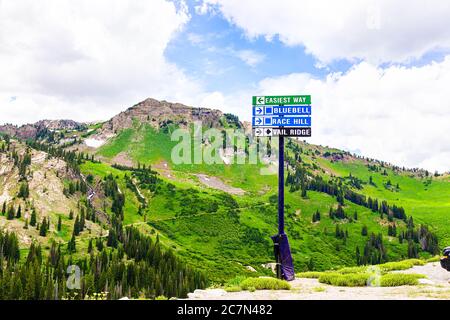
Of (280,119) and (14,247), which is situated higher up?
(280,119)

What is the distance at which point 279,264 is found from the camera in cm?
3042

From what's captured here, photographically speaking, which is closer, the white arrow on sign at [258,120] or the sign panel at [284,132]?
the sign panel at [284,132]

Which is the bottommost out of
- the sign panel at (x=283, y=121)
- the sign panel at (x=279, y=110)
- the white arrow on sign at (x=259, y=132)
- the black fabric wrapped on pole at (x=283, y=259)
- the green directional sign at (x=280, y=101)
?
the black fabric wrapped on pole at (x=283, y=259)

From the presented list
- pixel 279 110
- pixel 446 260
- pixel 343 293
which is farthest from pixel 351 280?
pixel 279 110

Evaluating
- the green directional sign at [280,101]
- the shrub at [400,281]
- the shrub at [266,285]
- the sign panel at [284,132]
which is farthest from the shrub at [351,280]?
the green directional sign at [280,101]

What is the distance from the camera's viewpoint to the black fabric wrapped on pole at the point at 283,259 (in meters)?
30.2

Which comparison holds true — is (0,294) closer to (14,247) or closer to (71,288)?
(71,288)

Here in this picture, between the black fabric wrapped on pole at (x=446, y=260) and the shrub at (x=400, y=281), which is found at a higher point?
the black fabric wrapped on pole at (x=446, y=260)

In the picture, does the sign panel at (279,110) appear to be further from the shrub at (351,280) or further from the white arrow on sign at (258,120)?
the shrub at (351,280)

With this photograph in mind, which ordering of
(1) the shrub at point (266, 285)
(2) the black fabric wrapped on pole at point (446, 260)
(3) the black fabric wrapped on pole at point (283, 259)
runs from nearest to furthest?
(1) the shrub at point (266, 285) → (2) the black fabric wrapped on pole at point (446, 260) → (3) the black fabric wrapped on pole at point (283, 259)

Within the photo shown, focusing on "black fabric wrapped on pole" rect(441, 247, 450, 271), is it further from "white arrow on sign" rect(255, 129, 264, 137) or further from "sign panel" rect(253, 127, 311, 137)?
"white arrow on sign" rect(255, 129, 264, 137)
